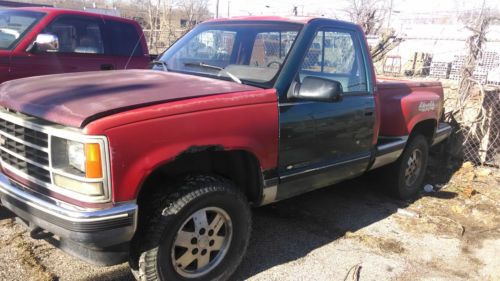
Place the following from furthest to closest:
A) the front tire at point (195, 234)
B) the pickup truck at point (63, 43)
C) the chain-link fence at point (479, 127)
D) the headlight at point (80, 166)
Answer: the chain-link fence at point (479, 127) → the pickup truck at point (63, 43) → the front tire at point (195, 234) → the headlight at point (80, 166)

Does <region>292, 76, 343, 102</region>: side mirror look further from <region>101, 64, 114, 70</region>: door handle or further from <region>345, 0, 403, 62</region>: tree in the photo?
<region>345, 0, 403, 62</region>: tree

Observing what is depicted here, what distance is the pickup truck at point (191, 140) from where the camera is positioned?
255 centimetres

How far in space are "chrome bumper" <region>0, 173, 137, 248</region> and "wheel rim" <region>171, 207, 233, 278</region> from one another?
0.45 m

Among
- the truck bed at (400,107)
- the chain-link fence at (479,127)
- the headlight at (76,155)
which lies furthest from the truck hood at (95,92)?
the chain-link fence at (479,127)

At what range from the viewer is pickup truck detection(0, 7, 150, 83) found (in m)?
5.63

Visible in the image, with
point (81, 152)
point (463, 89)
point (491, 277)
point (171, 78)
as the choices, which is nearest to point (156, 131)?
point (81, 152)

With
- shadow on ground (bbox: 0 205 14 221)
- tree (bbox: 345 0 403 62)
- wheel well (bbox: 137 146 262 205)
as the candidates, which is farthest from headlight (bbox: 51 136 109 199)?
tree (bbox: 345 0 403 62)

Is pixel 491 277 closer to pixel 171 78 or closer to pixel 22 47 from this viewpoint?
pixel 171 78

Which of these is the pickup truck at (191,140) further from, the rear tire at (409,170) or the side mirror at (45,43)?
the side mirror at (45,43)

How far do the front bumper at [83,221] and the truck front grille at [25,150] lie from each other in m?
0.16

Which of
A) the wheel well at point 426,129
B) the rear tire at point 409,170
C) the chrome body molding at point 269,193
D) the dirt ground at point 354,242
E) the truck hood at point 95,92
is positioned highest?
the truck hood at point 95,92

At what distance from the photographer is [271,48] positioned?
3.78 m

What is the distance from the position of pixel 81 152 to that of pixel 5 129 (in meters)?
0.90

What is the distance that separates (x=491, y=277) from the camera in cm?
385
